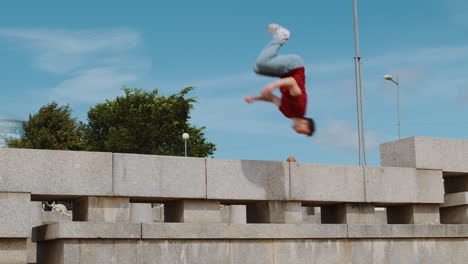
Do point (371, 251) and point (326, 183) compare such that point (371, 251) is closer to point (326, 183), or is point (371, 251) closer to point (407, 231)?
point (407, 231)

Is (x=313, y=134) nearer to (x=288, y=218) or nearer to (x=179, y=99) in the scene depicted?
(x=288, y=218)

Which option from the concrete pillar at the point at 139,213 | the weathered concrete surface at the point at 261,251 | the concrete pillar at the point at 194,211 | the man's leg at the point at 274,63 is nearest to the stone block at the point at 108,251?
the weathered concrete surface at the point at 261,251

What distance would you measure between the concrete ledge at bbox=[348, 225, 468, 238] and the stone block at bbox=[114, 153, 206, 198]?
3.09 meters

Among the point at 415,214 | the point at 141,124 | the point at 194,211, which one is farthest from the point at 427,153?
the point at 141,124

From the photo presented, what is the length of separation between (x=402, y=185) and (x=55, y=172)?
21.7 feet

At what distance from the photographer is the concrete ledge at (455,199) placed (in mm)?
13861

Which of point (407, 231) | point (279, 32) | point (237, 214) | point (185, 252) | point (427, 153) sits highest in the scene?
point (279, 32)

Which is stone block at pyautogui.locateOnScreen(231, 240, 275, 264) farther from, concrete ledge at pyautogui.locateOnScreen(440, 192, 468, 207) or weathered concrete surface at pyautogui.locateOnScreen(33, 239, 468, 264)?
concrete ledge at pyautogui.locateOnScreen(440, 192, 468, 207)

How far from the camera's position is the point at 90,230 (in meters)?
10.3

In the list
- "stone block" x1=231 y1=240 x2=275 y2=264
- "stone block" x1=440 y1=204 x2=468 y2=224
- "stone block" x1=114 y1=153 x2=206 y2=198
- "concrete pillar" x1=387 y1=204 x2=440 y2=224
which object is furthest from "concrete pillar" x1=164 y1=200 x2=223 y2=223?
"stone block" x1=440 y1=204 x2=468 y2=224

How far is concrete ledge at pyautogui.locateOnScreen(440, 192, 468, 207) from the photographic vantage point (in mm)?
13861

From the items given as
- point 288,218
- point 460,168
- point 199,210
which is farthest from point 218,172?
point 460,168

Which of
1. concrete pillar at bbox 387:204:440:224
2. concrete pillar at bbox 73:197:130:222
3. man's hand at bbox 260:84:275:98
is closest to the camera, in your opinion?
concrete pillar at bbox 73:197:130:222

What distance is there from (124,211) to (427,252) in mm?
6026
